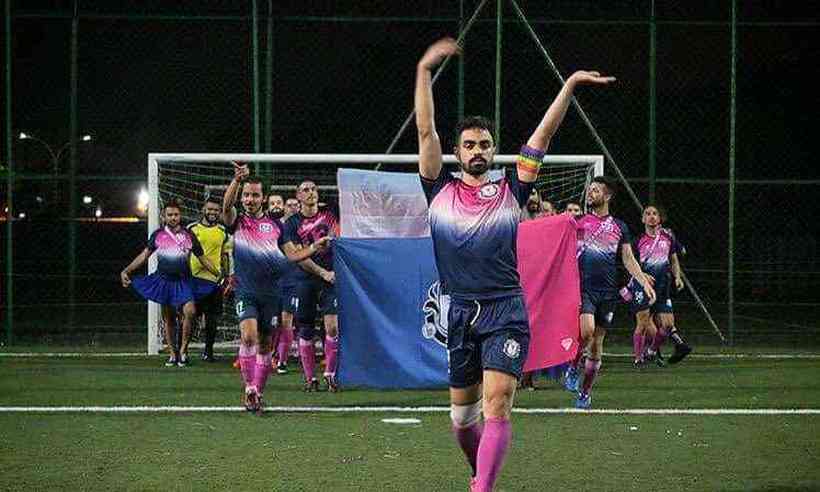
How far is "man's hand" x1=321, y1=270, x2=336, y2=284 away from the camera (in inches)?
534

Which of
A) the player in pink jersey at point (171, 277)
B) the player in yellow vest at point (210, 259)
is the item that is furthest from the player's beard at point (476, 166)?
the player in yellow vest at point (210, 259)

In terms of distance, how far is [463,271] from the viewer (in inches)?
278

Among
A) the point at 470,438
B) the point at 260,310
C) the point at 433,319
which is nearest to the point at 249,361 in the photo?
the point at 260,310

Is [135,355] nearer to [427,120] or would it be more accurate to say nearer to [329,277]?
[329,277]

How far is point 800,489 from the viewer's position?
26.0ft

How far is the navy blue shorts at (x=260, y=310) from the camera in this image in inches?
447

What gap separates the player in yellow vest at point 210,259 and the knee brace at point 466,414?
392 inches

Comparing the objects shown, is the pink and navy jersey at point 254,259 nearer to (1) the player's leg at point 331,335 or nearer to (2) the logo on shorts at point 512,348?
(1) the player's leg at point 331,335

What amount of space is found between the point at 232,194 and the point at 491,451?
15.4ft

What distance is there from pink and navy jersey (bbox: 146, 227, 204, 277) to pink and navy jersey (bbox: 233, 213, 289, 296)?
5.27 m

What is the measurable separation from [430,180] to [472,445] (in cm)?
151

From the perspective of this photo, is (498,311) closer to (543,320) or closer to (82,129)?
(543,320)

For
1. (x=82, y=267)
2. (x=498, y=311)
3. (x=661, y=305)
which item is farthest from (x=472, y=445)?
(x=82, y=267)

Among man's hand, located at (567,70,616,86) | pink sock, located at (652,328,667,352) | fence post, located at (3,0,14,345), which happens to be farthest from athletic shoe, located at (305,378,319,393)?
fence post, located at (3,0,14,345)
